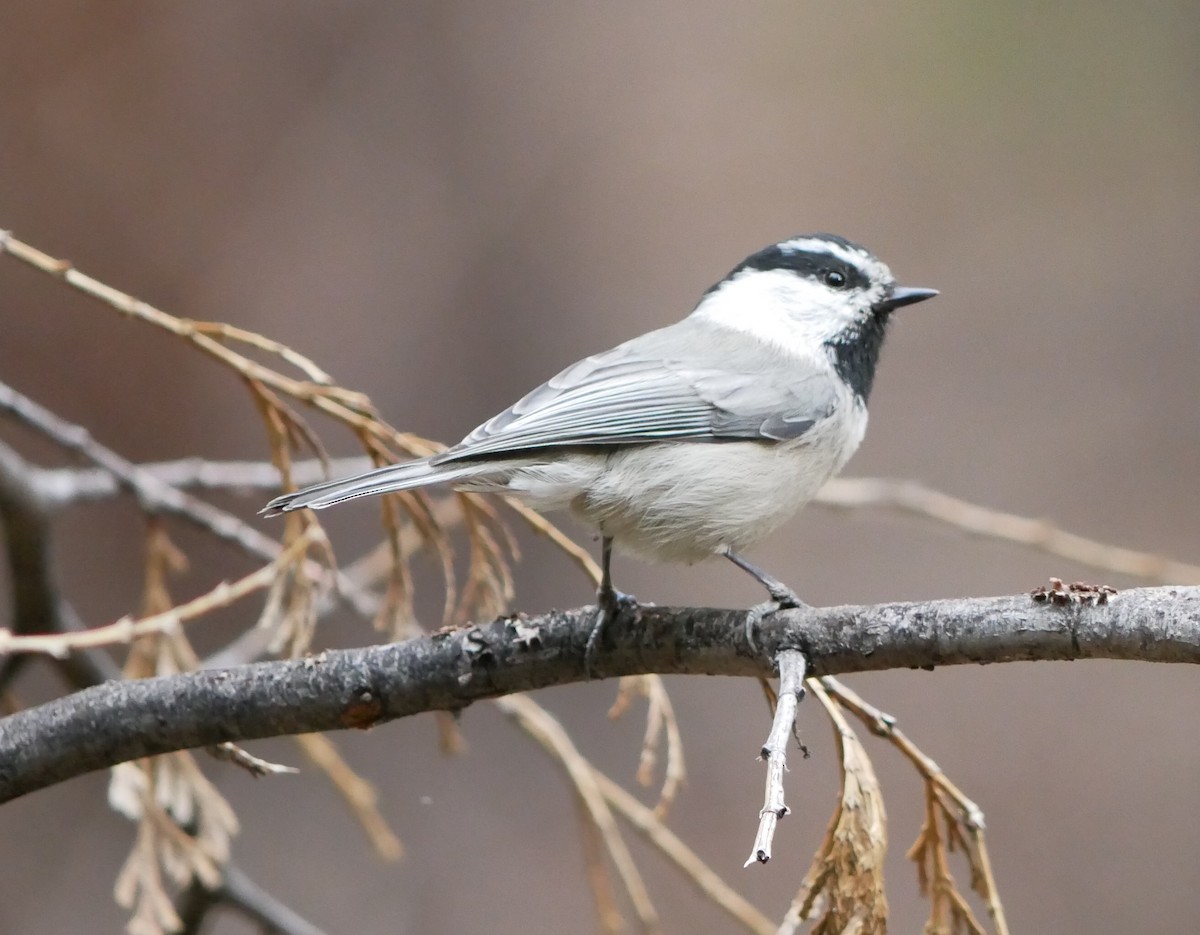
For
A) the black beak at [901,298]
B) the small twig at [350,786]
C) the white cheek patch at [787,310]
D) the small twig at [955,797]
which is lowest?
the small twig at [350,786]

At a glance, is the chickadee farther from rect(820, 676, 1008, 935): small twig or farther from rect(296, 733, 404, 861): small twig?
rect(296, 733, 404, 861): small twig

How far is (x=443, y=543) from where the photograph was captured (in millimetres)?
1979

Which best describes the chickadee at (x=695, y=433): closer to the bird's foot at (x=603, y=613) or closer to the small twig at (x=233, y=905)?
the bird's foot at (x=603, y=613)

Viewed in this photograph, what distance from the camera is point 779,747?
1.22m

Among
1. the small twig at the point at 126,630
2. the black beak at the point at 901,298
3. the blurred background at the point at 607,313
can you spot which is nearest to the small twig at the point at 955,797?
the small twig at the point at 126,630

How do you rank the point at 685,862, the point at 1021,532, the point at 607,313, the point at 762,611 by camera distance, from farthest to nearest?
1. the point at 607,313
2. the point at 1021,532
3. the point at 685,862
4. the point at 762,611

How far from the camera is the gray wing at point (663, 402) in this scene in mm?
2086

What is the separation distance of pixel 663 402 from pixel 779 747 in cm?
111

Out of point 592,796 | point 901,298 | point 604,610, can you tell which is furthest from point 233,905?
point 901,298

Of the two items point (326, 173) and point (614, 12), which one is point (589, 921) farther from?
point (614, 12)

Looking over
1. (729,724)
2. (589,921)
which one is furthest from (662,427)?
(589,921)

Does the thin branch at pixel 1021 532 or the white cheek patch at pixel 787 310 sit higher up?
the white cheek patch at pixel 787 310

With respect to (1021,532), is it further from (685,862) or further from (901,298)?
(685,862)

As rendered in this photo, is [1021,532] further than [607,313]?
No
